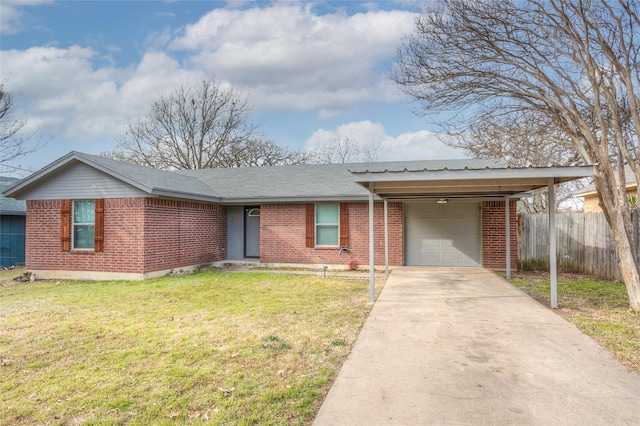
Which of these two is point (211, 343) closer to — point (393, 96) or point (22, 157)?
point (393, 96)

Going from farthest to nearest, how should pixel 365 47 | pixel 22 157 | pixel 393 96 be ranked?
1. pixel 22 157
2. pixel 365 47
3. pixel 393 96

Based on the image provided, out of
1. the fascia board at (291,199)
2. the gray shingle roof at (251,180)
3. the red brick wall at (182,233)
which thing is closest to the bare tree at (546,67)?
the gray shingle roof at (251,180)

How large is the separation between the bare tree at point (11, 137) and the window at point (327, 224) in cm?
1448

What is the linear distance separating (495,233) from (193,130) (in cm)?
2121

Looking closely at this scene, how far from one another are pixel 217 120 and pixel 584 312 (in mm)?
24473

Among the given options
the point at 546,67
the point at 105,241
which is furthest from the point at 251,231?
the point at 546,67

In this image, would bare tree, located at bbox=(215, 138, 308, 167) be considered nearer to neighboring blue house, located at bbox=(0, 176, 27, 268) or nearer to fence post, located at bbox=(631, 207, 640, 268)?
neighboring blue house, located at bbox=(0, 176, 27, 268)

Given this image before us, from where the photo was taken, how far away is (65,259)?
11.0 m

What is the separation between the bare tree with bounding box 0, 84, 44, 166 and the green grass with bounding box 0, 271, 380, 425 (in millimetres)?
12734

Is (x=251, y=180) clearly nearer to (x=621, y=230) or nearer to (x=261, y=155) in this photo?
(x=621, y=230)

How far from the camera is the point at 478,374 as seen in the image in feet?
12.4

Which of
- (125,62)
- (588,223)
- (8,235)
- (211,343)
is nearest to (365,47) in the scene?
(588,223)

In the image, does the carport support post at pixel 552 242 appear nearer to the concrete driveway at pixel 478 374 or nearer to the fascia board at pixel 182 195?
the concrete driveway at pixel 478 374

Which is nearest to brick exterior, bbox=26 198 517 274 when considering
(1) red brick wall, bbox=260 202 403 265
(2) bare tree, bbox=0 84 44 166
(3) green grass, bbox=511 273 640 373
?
(1) red brick wall, bbox=260 202 403 265
